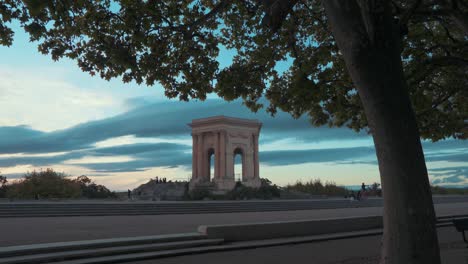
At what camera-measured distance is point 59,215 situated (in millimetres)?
21797

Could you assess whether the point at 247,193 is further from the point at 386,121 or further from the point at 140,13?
the point at 386,121

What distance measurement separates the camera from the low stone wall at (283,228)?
11.6 m

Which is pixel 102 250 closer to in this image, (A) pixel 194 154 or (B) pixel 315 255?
(B) pixel 315 255

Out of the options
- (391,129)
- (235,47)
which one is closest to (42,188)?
(235,47)

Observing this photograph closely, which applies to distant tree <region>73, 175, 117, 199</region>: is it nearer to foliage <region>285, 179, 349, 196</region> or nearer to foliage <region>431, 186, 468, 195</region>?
foliage <region>285, 179, 349, 196</region>

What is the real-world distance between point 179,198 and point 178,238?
27429 millimetres

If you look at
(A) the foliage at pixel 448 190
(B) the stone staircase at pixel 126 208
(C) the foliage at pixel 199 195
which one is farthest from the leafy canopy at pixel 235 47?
(A) the foliage at pixel 448 190

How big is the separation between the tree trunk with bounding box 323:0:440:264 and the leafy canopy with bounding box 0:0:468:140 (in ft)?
10.0

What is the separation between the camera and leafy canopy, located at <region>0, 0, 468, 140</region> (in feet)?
30.6

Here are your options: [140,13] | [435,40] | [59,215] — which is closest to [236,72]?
[140,13]

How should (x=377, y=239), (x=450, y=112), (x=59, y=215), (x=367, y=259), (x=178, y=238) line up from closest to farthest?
(x=367, y=259) → (x=178, y=238) → (x=377, y=239) → (x=450, y=112) → (x=59, y=215)

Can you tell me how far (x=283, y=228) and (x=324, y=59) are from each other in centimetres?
519

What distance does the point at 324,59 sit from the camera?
12.0 meters

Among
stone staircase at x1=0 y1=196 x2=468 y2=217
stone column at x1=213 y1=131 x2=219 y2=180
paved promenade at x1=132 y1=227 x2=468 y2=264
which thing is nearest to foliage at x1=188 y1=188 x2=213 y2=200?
stone column at x1=213 y1=131 x2=219 y2=180
